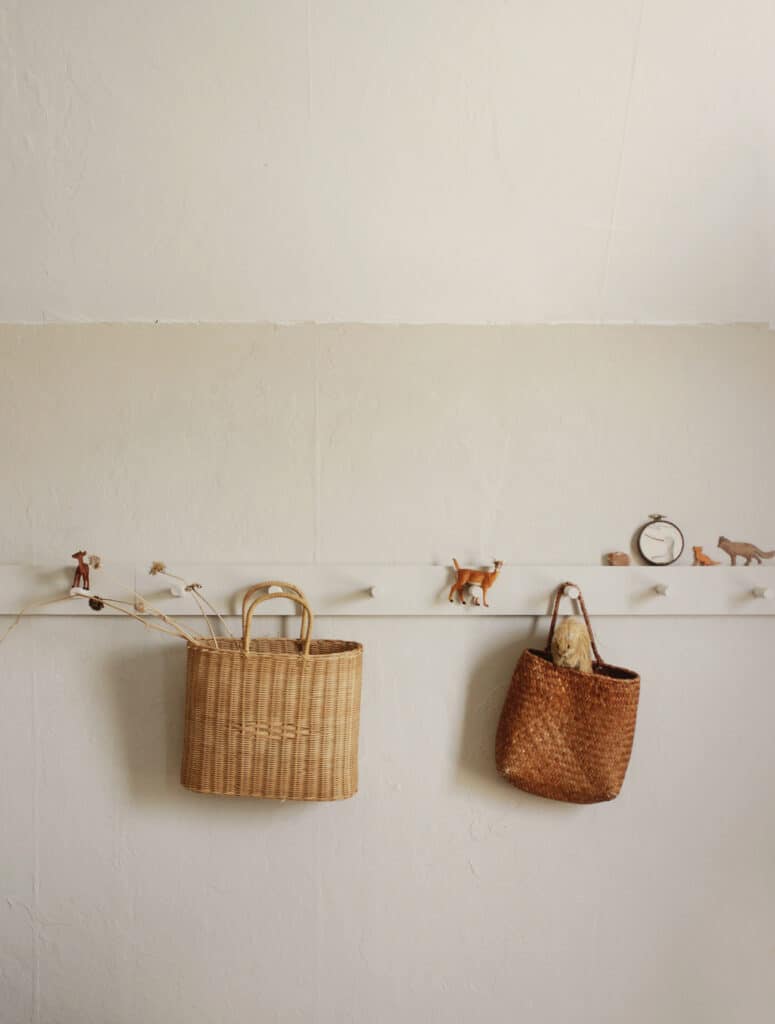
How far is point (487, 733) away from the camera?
Answer: 193 centimetres

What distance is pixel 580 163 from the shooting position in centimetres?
172

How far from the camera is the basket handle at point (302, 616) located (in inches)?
68.5

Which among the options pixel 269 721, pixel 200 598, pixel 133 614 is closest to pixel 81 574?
pixel 133 614

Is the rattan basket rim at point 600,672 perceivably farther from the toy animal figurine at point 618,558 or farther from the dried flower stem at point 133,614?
the dried flower stem at point 133,614

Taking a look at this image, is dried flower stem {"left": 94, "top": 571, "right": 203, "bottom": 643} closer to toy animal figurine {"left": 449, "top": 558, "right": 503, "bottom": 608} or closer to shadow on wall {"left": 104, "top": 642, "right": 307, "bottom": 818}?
shadow on wall {"left": 104, "top": 642, "right": 307, "bottom": 818}

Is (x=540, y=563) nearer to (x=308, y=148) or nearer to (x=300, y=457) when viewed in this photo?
(x=300, y=457)

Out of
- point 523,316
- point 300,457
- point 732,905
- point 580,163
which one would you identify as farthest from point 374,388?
point 732,905

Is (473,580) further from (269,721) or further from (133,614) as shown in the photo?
(133,614)

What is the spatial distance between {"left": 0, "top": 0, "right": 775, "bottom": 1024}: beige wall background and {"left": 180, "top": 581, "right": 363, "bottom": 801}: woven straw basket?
171 mm

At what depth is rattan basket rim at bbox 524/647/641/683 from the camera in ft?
5.84

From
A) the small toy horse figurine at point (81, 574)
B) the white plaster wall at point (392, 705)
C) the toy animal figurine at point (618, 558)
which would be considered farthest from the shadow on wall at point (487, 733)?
the small toy horse figurine at point (81, 574)

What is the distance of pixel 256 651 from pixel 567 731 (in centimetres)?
70

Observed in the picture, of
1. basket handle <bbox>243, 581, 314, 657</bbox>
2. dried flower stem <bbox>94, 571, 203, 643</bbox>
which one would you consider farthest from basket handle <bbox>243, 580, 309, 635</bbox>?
dried flower stem <bbox>94, 571, 203, 643</bbox>

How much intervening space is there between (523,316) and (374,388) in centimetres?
39
